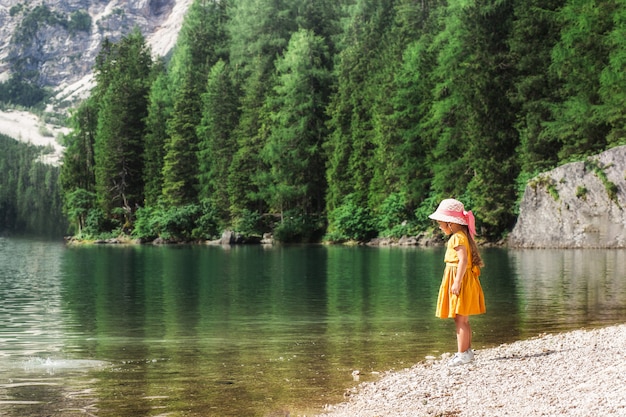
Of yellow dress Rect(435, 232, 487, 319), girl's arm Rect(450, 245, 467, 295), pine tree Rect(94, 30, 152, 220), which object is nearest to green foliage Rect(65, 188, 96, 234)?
pine tree Rect(94, 30, 152, 220)

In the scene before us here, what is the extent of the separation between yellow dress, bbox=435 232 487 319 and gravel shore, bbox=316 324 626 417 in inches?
26.9

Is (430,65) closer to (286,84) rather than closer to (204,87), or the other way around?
(286,84)

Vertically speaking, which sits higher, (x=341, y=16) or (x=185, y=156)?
(x=341, y=16)

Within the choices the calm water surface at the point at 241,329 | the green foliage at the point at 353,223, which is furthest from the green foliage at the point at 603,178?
the green foliage at the point at 353,223

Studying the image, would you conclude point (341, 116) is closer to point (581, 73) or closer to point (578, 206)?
point (581, 73)

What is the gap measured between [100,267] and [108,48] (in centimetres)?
5852

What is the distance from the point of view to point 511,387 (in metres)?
8.72

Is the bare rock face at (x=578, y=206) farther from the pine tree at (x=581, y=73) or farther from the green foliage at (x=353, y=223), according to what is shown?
the green foliage at (x=353, y=223)

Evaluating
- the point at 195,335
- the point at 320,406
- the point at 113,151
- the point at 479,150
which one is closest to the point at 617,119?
the point at 479,150

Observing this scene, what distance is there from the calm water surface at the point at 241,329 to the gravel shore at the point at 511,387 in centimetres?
74

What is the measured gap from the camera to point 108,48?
89.9 m

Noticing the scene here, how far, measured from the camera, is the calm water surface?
10.0m

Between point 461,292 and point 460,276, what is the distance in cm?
27

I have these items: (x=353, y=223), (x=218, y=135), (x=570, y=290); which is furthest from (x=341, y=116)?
(x=570, y=290)
